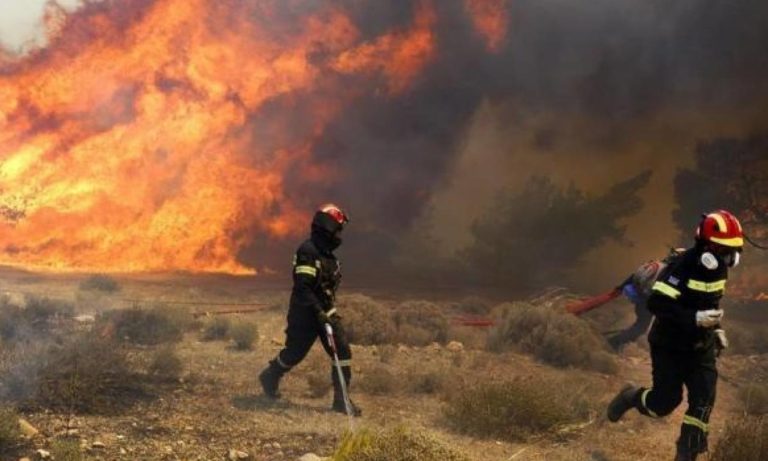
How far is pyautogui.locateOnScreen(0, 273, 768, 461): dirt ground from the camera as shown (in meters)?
5.24

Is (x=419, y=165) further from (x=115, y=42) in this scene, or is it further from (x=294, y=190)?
(x=115, y=42)

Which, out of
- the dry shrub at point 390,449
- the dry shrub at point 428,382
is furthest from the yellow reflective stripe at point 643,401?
the dry shrub at point 428,382

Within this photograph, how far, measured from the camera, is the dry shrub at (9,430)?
182 inches

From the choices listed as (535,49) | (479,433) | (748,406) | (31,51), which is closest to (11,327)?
(479,433)

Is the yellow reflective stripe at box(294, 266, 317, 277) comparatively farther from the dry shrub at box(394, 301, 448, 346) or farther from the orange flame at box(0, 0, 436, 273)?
the orange flame at box(0, 0, 436, 273)

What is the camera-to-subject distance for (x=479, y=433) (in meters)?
6.20

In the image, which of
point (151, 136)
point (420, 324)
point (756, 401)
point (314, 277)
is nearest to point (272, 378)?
point (314, 277)

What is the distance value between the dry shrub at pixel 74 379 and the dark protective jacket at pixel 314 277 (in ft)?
6.04

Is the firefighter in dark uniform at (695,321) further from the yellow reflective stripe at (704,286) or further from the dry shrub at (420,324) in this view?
the dry shrub at (420,324)

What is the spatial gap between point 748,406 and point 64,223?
16617mm

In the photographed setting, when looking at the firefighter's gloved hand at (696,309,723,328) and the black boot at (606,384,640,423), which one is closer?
the firefighter's gloved hand at (696,309,723,328)

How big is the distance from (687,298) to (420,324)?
6801mm

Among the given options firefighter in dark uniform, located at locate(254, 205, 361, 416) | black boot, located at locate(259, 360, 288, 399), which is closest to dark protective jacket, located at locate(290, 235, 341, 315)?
firefighter in dark uniform, located at locate(254, 205, 361, 416)

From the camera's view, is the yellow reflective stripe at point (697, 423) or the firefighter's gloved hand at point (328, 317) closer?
the yellow reflective stripe at point (697, 423)
